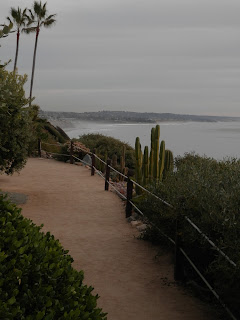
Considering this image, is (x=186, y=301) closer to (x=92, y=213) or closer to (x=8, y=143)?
(x=92, y=213)

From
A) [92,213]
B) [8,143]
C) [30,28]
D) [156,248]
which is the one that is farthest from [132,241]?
[30,28]

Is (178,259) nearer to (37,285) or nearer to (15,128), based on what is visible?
(37,285)

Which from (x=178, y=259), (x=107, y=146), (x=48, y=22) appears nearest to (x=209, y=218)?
(x=178, y=259)

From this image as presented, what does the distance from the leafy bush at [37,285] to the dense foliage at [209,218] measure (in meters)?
1.90

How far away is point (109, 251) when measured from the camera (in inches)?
331

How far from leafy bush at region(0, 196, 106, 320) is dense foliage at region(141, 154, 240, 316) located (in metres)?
1.90

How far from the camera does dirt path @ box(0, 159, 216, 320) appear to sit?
5.96 metres

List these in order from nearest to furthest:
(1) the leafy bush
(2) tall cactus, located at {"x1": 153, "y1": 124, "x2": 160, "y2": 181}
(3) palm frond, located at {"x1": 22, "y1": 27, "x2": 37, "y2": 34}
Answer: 1. (1) the leafy bush
2. (2) tall cactus, located at {"x1": 153, "y1": 124, "x2": 160, "y2": 181}
3. (3) palm frond, located at {"x1": 22, "y1": 27, "x2": 37, "y2": 34}

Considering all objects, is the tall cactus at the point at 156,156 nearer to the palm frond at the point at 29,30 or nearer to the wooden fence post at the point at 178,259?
the wooden fence post at the point at 178,259

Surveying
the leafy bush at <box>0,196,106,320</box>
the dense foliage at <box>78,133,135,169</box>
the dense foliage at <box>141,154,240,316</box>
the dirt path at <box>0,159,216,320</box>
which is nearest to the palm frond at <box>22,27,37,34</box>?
the dense foliage at <box>78,133,135,169</box>

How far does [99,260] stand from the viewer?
788 cm

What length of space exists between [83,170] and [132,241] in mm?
11288

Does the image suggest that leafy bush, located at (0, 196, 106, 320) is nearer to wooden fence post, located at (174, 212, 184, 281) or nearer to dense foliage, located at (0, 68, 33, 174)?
wooden fence post, located at (174, 212, 184, 281)

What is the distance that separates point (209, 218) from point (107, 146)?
2289 cm
